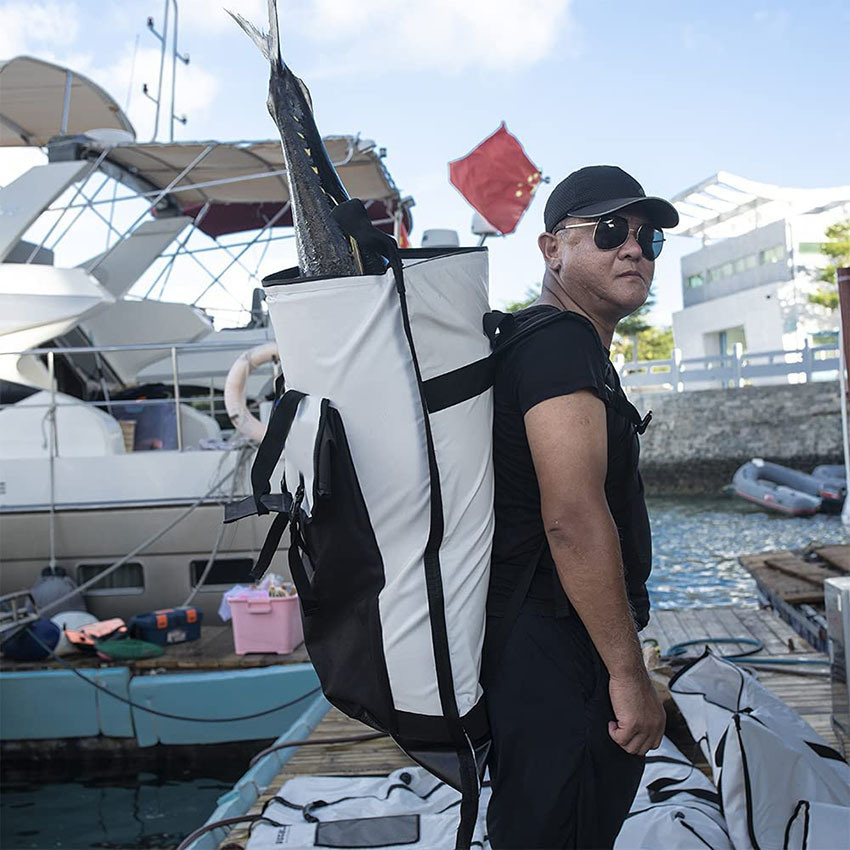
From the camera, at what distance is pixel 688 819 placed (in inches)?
114

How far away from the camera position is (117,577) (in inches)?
297

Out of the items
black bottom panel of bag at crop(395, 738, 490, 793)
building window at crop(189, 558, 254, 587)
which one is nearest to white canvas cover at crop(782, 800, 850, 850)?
black bottom panel of bag at crop(395, 738, 490, 793)

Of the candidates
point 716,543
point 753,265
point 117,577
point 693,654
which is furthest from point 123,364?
point 753,265

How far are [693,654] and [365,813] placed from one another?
8.64 ft

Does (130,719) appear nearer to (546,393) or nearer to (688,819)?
(688,819)

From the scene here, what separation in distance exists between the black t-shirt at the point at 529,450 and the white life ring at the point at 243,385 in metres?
5.17

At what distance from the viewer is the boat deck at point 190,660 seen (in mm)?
6367

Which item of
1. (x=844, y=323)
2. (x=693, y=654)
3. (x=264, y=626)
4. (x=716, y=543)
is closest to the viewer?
(x=693, y=654)

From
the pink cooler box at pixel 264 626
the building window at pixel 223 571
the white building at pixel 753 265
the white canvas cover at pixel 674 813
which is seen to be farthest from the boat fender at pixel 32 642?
the white building at pixel 753 265

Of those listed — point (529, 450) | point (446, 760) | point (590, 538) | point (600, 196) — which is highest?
point (600, 196)

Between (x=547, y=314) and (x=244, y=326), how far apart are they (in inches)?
383

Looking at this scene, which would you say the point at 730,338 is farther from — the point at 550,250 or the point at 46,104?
the point at 550,250

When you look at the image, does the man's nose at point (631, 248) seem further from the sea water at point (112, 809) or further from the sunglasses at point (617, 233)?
the sea water at point (112, 809)

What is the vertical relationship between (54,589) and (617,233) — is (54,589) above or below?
below
